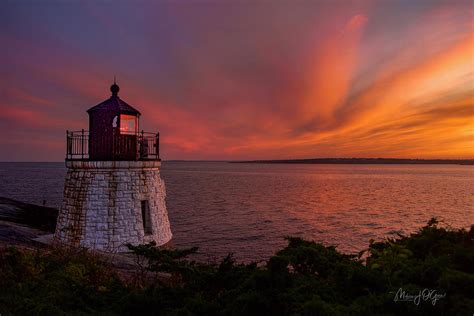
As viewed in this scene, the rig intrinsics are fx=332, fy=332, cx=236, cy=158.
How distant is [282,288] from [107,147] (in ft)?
39.0

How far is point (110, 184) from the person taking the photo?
14.2m

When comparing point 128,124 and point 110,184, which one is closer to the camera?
point 110,184

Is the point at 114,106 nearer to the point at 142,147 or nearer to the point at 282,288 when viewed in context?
the point at 142,147

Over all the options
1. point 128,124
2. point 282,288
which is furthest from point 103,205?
point 282,288

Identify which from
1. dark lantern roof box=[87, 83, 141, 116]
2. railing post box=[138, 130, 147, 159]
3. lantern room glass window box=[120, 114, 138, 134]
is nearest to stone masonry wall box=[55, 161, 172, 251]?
railing post box=[138, 130, 147, 159]

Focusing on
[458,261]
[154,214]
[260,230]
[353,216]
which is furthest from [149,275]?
[353,216]

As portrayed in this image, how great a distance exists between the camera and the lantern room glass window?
14.9 m

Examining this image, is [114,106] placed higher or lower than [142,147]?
higher

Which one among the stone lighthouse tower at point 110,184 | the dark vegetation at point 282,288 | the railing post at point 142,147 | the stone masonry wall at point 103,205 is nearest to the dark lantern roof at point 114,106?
the stone lighthouse tower at point 110,184

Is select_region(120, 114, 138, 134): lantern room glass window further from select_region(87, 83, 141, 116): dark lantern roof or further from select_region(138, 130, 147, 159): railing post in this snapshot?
select_region(138, 130, 147, 159): railing post

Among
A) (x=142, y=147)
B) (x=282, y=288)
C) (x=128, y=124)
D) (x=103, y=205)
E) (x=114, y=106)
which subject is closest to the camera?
(x=282, y=288)

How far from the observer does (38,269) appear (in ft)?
24.6

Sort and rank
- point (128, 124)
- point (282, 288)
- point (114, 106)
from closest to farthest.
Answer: point (282, 288), point (114, 106), point (128, 124)

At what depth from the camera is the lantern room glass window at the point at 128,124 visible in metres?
14.9
